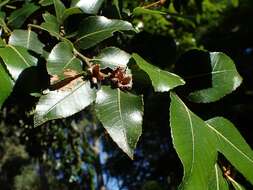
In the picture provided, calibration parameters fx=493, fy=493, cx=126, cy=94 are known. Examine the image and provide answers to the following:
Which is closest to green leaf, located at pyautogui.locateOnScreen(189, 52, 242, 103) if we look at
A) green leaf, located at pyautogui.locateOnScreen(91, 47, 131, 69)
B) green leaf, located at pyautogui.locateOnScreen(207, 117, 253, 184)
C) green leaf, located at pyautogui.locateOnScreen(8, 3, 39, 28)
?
green leaf, located at pyautogui.locateOnScreen(207, 117, 253, 184)

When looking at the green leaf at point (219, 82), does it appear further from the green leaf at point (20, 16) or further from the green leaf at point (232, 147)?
the green leaf at point (20, 16)

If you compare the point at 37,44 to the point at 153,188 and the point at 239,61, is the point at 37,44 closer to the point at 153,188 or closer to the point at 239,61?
the point at 153,188

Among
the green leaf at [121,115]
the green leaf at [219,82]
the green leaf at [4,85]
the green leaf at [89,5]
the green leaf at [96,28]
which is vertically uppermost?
the green leaf at [89,5]

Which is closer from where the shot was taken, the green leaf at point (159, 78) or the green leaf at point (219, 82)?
the green leaf at point (159, 78)

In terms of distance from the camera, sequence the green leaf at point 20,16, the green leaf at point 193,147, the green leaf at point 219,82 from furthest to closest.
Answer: the green leaf at point 20,16 → the green leaf at point 219,82 → the green leaf at point 193,147

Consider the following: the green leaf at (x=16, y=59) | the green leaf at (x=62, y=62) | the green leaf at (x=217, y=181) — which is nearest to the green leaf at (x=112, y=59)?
A: the green leaf at (x=62, y=62)

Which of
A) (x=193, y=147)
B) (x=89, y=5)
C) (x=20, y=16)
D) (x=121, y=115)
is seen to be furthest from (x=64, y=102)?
(x=20, y=16)

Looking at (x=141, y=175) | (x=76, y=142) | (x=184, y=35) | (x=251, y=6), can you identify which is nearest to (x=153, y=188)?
(x=76, y=142)

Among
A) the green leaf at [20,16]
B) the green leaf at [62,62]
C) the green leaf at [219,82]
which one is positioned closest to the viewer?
the green leaf at [62,62]

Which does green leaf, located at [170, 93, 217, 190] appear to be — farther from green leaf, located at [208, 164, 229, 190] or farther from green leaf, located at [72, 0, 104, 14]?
green leaf, located at [72, 0, 104, 14]
